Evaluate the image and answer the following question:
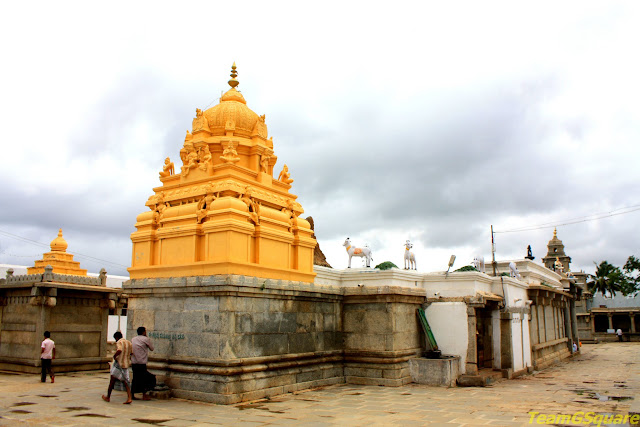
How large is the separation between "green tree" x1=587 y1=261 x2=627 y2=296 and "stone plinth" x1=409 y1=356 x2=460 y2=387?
59769 mm

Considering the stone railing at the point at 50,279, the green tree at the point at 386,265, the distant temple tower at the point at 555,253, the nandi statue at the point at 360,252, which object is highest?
the distant temple tower at the point at 555,253

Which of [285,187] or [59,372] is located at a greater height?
[285,187]

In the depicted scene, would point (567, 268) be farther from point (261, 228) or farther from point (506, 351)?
point (261, 228)

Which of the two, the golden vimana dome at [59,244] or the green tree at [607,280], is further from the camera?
the green tree at [607,280]

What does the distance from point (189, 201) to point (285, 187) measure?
8.64 feet

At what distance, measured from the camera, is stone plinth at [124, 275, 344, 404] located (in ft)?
31.6

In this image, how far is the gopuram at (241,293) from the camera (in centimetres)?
987

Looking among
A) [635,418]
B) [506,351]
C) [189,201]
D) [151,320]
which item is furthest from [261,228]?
[506,351]

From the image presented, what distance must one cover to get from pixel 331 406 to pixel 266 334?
200cm

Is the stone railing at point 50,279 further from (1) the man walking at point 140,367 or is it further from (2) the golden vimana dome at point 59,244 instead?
(1) the man walking at point 140,367

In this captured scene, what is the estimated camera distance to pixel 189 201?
39.1 feet

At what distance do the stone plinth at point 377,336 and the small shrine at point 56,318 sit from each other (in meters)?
8.05

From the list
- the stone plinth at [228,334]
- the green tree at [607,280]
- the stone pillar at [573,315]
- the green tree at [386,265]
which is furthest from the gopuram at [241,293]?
the green tree at [607,280]


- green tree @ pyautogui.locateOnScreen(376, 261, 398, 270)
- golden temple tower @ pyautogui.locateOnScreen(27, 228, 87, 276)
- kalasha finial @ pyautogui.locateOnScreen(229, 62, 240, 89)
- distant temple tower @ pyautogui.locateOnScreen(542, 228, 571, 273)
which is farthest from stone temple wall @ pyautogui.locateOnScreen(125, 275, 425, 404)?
distant temple tower @ pyautogui.locateOnScreen(542, 228, 571, 273)
